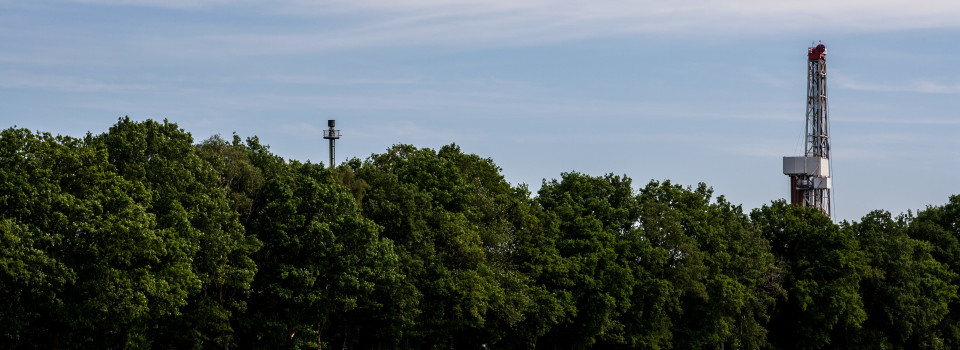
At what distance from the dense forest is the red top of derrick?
19905 mm

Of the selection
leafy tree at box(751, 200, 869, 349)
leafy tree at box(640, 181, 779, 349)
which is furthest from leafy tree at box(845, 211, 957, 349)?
leafy tree at box(640, 181, 779, 349)

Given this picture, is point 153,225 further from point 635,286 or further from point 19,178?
point 635,286

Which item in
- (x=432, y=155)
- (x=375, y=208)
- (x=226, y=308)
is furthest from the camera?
(x=432, y=155)

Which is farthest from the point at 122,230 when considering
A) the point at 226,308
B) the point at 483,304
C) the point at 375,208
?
the point at 483,304

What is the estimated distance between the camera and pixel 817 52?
12288 cm

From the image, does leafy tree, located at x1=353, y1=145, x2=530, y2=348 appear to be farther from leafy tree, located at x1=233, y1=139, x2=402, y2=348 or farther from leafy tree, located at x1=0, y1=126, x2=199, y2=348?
leafy tree, located at x1=0, y1=126, x2=199, y2=348

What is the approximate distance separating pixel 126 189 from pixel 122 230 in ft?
11.6

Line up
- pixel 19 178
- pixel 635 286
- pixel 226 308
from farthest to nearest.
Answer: pixel 635 286
pixel 226 308
pixel 19 178

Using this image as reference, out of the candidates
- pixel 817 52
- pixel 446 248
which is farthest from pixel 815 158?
pixel 446 248

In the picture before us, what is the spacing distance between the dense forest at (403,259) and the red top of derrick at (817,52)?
1991 centimetres

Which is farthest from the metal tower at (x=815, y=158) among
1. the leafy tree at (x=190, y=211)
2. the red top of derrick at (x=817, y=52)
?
the leafy tree at (x=190, y=211)

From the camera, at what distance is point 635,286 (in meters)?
87.0

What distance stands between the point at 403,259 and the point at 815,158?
63.1m

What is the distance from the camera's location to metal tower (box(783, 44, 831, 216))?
12181cm
